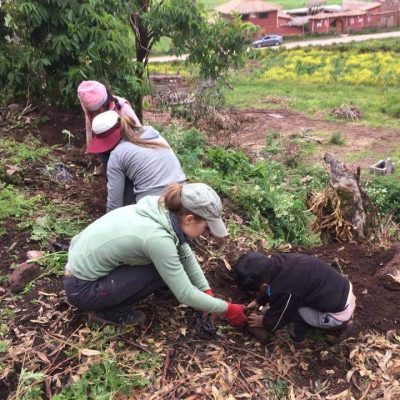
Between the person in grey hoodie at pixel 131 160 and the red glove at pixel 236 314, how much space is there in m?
1.02

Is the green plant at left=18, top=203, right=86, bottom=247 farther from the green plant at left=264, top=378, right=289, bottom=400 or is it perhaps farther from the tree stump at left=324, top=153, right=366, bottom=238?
the tree stump at left=324, top=153, right=366, bottom=238

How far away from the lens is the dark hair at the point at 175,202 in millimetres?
2684

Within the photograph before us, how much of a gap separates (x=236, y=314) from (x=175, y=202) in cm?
92

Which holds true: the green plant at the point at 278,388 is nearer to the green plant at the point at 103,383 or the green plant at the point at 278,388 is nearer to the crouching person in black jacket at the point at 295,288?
the crouching person in black jacket at the point at 295,288

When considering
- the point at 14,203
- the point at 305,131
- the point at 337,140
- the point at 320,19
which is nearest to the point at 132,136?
the point at 14,203

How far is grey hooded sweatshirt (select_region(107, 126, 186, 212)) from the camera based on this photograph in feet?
12.1

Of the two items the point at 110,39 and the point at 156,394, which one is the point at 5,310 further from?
the point at 110,39

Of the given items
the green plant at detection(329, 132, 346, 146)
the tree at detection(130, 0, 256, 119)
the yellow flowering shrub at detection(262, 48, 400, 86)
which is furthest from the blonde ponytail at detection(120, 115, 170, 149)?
the yellow flowering shrub at detection(262, 48, 400, 86)

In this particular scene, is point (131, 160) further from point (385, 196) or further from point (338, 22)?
point (338, 22)

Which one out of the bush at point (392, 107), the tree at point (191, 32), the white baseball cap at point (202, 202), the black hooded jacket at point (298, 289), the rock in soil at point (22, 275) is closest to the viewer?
the white baseball cap at point (202, 202)

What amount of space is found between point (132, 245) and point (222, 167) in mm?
4206

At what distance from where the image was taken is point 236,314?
317cm

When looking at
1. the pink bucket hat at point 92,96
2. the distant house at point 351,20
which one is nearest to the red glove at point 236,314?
the pink bucket hat at point 92,96

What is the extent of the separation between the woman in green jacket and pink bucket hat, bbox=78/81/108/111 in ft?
4.77
